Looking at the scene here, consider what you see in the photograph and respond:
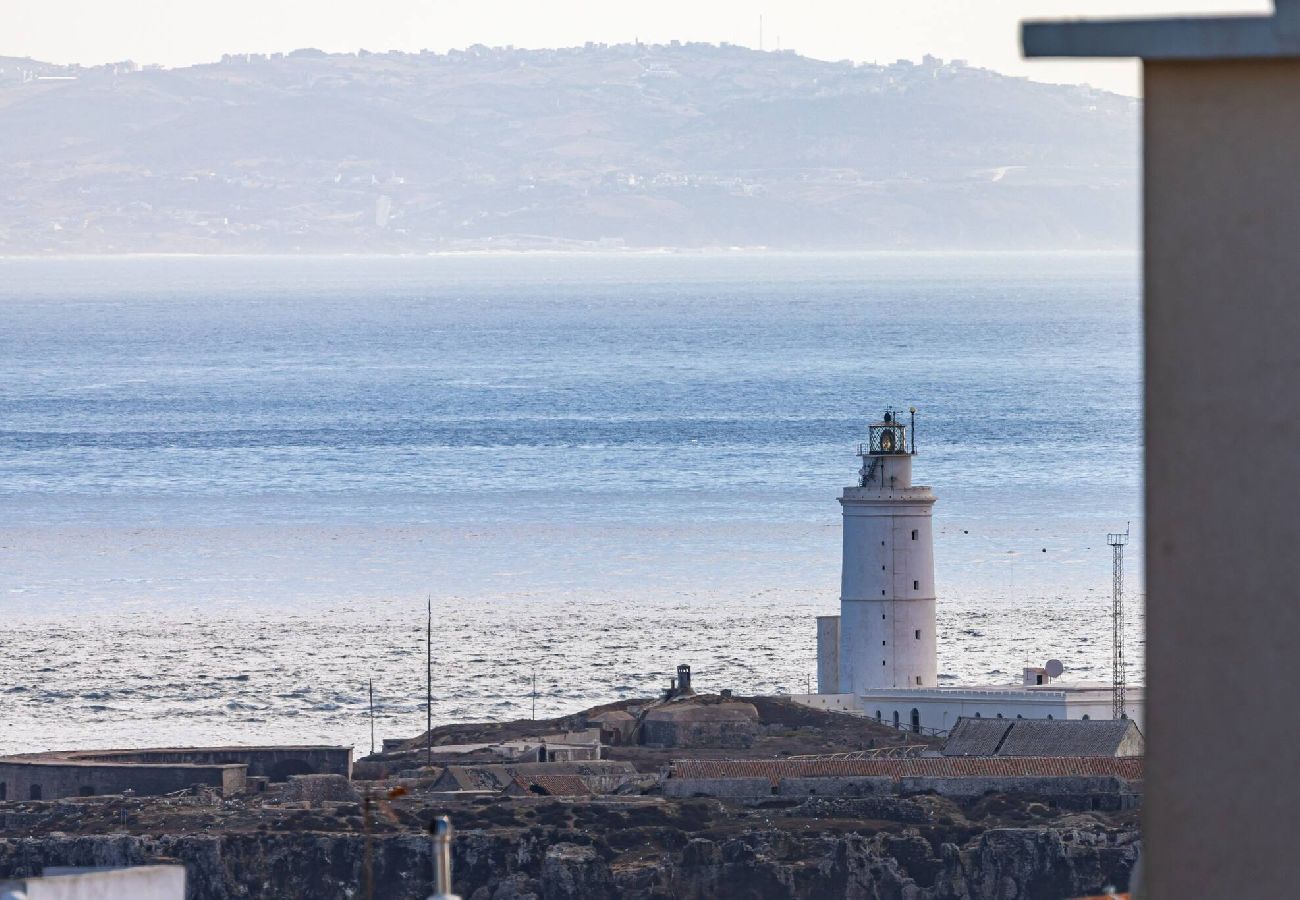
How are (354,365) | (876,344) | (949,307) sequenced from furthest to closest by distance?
(949,307) < (876,344) < (354,365)

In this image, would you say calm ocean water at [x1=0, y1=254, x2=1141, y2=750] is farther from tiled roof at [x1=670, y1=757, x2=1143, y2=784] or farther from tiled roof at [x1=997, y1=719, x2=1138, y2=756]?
tiled roof at [x1=997, y1=719, x2=1138, y2=756]

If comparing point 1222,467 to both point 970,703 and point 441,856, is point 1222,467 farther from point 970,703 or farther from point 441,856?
point 970,703

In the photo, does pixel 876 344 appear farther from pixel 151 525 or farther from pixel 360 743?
pixel 360 743

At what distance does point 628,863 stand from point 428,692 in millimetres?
14003

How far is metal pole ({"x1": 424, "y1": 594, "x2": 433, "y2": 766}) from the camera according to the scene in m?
33.8

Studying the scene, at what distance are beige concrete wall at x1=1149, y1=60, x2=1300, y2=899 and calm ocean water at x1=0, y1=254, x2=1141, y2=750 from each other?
3336 cm

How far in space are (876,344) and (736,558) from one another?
8955cm

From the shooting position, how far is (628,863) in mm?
26844

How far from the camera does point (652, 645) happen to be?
4722 cm

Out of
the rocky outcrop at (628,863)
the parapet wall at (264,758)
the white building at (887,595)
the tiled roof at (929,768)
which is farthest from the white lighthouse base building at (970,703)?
the parapet wall at (264,758)

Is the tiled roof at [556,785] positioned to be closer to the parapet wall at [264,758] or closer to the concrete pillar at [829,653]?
the parapet wall at [264,758]

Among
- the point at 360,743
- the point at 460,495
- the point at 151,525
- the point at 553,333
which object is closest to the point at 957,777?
the point at 360,743

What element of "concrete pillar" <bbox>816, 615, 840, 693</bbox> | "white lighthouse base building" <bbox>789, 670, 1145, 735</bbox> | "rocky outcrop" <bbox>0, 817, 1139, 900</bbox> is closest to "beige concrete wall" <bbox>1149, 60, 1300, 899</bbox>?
"rocky outcrop" <bbox>0, 817, 1139, 900</bbox>

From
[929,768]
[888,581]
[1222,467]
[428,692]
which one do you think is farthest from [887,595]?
[1222,467]
